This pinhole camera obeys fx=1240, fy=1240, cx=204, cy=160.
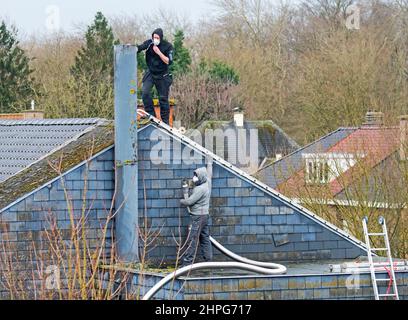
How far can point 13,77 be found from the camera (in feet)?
188

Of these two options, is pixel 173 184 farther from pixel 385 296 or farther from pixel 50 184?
pixel 385 296

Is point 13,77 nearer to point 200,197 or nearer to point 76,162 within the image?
point 76,162

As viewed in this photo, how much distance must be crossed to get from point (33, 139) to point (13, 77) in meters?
35.8

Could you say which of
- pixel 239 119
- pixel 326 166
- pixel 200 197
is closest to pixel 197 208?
pixel 200 197

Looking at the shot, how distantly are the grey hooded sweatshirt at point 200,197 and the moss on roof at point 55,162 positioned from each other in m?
1.50

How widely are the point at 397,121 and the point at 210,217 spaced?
60.6 feet

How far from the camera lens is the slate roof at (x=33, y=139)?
2111 centimetres

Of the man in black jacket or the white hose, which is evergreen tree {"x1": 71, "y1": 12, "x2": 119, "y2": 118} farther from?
the white hose

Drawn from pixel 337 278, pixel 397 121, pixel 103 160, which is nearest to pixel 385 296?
pixel 337 278

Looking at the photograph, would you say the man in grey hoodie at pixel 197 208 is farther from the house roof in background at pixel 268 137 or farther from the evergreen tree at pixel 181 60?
the evergreen tree at pixel 181 60

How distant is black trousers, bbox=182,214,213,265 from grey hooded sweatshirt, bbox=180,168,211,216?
4.2 inches

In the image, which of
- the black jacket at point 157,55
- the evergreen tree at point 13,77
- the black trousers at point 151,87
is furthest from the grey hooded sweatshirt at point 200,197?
the evergreen tree at point 13,77
